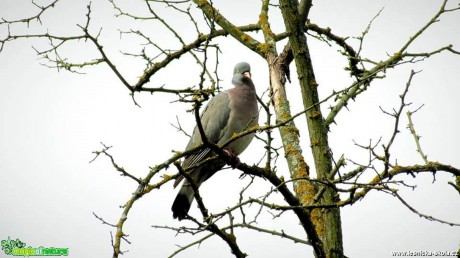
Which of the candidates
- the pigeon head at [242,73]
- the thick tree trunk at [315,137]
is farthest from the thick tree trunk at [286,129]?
the pigeon head at [242,73]

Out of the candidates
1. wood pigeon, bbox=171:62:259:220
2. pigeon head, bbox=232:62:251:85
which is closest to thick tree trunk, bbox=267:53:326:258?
wood pigeon, bbox=171:62:259:220

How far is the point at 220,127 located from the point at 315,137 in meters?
1.26

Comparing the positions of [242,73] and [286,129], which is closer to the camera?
[286,129]

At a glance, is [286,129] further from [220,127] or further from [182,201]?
[182,201]

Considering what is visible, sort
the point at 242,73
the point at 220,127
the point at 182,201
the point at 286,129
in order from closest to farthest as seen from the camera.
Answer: the point at 286,129 < the point at 182,201 < the point at 220,127 < the point at 242,73

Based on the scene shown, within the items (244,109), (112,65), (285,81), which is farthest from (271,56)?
(112,65)

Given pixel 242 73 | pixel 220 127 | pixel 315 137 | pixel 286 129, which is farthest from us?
pixel 242 73

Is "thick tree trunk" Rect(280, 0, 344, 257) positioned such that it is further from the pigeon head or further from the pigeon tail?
the pigeon head

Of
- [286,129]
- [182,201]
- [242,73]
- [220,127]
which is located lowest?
[182,201]

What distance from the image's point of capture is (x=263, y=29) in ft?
17.5

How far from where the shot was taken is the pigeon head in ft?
19.4

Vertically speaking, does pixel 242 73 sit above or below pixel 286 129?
above

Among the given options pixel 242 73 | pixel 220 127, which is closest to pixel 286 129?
pixel 220 127

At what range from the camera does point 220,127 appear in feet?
17.3
